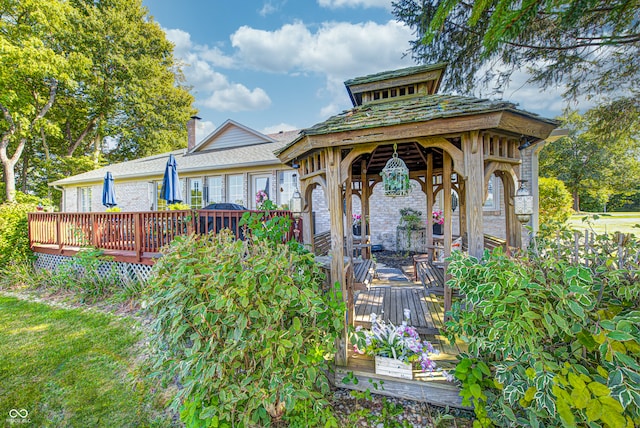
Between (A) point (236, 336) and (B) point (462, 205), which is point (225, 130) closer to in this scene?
(B) point (462, 205)

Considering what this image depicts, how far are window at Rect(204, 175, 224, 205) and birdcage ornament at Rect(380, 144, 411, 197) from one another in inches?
361

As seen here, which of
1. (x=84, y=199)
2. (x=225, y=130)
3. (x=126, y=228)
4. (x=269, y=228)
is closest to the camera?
(x=269, y=228)

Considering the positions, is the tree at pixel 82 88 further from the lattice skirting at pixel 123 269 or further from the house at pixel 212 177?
the lattice skirting at pixel 123 269

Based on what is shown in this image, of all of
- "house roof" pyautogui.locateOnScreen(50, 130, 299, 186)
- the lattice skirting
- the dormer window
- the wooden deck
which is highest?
"house roof" pyautogui.locateOnScreen(50, 130, 299, 186)

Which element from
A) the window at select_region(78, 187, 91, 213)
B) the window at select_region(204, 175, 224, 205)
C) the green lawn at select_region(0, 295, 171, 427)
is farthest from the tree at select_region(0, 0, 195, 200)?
the green lawn at select_region(0, 295, 171, 427)

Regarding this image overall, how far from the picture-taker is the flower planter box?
275 centimetres

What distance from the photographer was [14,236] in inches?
303

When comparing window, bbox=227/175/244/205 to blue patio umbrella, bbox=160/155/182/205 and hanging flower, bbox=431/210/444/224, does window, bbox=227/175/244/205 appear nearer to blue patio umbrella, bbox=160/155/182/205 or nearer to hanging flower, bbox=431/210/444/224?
blue patio umbrella, bbox=160/155/182/205

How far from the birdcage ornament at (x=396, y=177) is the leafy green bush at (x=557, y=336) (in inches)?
55.5

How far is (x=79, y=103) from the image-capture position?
18.9 m

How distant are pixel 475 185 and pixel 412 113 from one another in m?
1.06

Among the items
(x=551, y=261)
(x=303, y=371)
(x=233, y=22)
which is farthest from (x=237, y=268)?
(x=233, y=22)

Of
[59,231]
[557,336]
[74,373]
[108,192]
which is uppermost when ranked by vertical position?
[108,192]

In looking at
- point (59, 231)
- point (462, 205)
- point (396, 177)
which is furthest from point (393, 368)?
point (59, 231)
